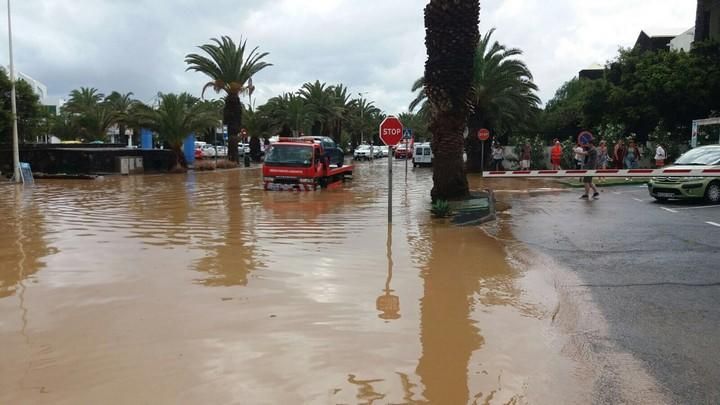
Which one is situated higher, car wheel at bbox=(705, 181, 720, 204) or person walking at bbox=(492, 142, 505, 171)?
person walking at bbox=(492, 142, 505, 171)

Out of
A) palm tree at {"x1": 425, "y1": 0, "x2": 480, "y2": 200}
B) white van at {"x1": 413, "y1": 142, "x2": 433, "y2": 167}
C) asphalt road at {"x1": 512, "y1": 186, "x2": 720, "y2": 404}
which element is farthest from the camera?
white van at {"x1": 413, "y1": 142, "x2": 433, "y2": 167}

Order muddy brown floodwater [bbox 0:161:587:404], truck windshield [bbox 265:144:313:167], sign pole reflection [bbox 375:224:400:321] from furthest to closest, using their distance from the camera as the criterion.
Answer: truck windshield [bbox 265:144:313:167] → sign pole reflection [bbox 375:224:400:321] → muddy brown floodwater [bbox 0:161:587:404]

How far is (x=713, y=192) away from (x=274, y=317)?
14.3m

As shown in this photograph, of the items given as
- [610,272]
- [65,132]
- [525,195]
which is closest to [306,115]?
[65,132]

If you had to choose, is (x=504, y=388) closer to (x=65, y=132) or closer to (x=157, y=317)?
(x=157, y=317)

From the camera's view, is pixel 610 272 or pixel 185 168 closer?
pixel 610 272

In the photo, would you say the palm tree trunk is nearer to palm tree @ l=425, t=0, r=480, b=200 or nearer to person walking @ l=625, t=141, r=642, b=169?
person walking @ l=625, t=141, r=642, b=169

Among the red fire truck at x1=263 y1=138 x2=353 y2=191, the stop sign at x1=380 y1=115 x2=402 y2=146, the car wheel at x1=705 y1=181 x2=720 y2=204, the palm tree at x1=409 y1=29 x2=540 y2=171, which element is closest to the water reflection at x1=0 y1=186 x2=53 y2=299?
the stop sign at x1=380 y1=115 x2=402 y2=146

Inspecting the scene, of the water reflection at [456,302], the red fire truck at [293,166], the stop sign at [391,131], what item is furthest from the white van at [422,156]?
the water reflection at [456,302]

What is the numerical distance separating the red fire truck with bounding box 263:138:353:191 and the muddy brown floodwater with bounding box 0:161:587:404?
8.69m

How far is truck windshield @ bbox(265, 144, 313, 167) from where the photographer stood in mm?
21391

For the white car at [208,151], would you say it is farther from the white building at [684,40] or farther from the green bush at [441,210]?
the green bush at [441,210]

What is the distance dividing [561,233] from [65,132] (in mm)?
59075

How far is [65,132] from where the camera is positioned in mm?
60156
